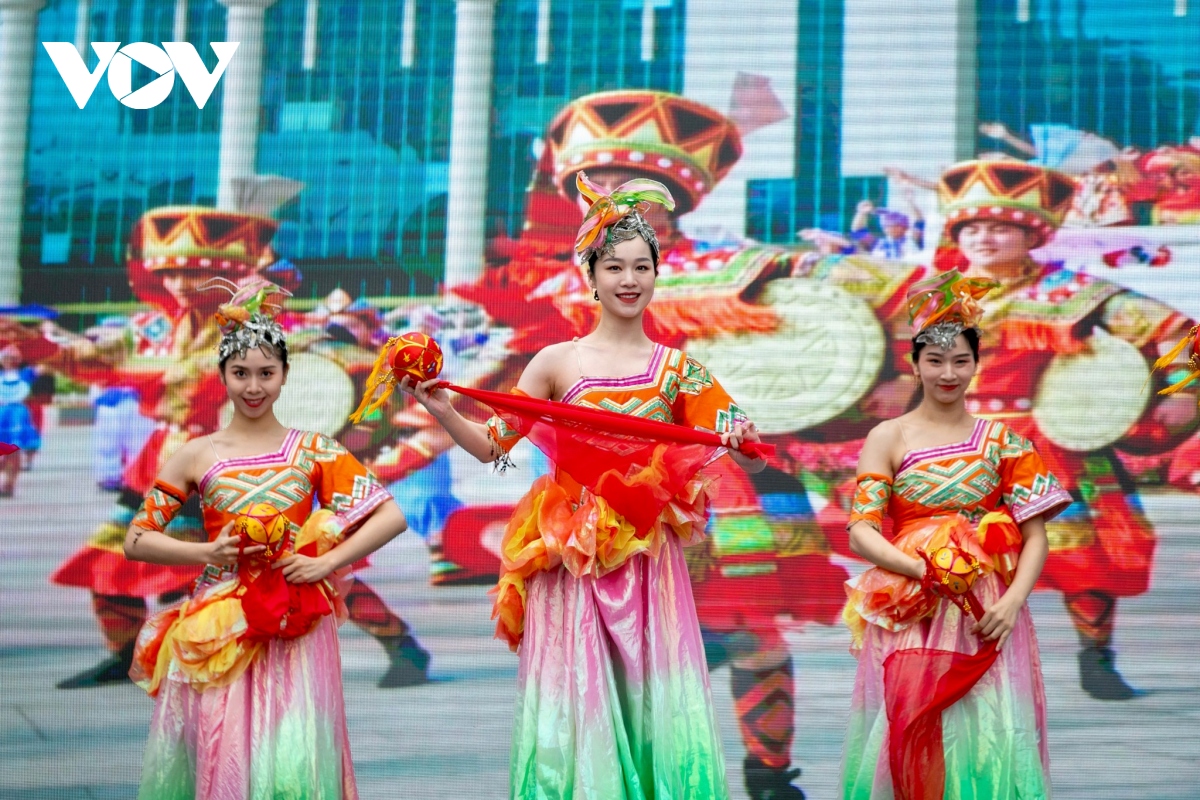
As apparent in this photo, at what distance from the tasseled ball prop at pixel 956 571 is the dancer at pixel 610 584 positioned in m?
0.51

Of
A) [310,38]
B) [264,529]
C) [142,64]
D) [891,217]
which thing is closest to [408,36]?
[310,38]

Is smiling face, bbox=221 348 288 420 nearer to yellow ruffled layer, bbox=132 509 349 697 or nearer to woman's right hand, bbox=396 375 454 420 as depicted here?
yellow ruffled layer, bbox=132 509 349 697

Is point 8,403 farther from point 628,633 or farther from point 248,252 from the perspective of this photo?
point 628,633

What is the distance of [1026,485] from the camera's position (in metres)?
3.63

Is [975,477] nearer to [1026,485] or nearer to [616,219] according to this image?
[1026,485]

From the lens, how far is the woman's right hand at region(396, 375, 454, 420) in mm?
3227

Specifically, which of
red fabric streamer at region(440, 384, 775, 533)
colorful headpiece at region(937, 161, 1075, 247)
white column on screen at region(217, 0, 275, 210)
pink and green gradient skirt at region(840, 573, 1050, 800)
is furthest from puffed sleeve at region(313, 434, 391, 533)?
colorful headpiece at region(937, 161, 1075, 247)

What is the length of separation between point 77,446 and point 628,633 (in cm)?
247

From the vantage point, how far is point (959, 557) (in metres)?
3.50

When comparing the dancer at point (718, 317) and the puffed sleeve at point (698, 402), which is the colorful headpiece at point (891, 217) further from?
the puffed sleeve at point (698, 402)

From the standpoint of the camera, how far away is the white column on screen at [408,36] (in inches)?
201

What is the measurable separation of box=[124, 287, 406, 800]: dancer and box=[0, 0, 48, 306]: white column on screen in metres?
1.71

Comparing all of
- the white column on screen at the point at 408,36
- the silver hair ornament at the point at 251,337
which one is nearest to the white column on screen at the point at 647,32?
the white column on screen at the point at 408,36

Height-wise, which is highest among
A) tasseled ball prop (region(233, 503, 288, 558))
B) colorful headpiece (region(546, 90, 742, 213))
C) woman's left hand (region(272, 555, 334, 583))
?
colorful headpiece (region(546, 90, 742, 213))
